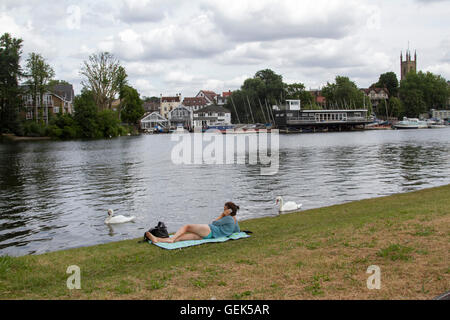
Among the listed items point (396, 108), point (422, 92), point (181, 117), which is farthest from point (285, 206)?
point (422, 92)

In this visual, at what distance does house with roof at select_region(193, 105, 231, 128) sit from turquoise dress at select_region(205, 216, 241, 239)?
15399cm

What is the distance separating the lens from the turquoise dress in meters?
12.4

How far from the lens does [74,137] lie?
109000mm

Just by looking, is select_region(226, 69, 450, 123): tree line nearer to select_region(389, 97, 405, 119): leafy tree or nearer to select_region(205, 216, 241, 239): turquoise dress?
select_region(389, 97, 405, 119): leafy tree

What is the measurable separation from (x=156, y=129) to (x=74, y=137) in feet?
199

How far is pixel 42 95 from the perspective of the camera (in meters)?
112

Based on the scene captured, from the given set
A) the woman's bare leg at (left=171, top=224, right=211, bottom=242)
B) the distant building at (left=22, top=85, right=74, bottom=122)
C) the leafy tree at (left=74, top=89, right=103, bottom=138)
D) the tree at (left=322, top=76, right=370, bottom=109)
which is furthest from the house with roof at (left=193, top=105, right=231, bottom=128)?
the woman's bare leg at (left=171, top=224, right=211, bottom=242)

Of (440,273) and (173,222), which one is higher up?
(440,273)

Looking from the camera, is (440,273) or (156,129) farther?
(156,129)

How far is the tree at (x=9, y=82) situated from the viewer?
94.8 metres
